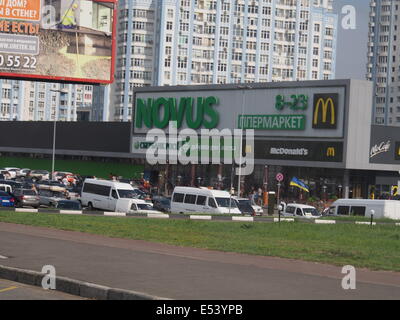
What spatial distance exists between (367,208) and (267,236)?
2100 cm

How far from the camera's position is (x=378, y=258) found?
70.4ft

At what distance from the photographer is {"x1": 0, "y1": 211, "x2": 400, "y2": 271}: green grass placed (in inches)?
862

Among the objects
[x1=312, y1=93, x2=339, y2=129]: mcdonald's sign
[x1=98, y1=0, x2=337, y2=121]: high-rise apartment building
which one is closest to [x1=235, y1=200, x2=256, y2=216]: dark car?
[x1=312, y1=93, x2=339, y2=129]: mcdonald's sign

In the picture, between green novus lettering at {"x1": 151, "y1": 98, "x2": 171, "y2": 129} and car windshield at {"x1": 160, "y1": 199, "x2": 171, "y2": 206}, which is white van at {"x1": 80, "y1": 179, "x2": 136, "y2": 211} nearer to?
car windshield at {"x1": 160, "y1": 199, "x2": 171, "y2": 206}

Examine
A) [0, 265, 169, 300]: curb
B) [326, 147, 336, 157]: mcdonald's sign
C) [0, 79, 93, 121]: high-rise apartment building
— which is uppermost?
[0, 79, 93, 121]: high-rise apartment building

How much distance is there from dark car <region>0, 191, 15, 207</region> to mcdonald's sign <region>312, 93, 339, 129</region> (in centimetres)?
2996

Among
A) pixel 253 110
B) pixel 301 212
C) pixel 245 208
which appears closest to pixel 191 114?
pixel 253 110

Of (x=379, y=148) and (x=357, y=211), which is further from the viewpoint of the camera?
(x=379, y=148)

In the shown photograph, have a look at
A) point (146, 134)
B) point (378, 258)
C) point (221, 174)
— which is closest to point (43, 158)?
point (146, 134)

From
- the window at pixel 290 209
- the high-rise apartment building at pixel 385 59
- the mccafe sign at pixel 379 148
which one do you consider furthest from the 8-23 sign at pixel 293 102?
the high-rise apartment building at pixel 385 59

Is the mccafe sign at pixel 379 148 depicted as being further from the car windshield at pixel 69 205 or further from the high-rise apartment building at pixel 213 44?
the high-rise apartment building at pixel 213 44

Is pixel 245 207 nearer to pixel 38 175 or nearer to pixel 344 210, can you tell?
pixel 344 210

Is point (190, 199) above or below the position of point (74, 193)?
above

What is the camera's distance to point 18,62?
132 ft
